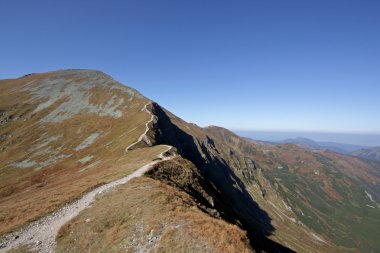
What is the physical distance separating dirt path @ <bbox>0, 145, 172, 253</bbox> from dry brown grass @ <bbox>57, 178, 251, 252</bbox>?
107cm

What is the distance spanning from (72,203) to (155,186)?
10.5m

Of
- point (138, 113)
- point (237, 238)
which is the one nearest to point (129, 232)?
point (237, 238)

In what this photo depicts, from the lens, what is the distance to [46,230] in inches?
970

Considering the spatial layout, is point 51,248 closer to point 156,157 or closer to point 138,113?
point 156,157

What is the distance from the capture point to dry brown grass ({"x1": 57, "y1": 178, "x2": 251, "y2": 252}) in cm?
1939

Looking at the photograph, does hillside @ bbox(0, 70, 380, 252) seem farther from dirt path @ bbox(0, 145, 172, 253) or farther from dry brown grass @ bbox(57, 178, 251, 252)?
dirt path @ bbox(0, 145, 172, 253)

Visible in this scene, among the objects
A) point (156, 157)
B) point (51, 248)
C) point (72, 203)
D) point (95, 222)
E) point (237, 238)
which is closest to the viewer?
point (237, 238)

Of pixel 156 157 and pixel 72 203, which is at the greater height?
pixel 156 157

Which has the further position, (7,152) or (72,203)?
(7,152)

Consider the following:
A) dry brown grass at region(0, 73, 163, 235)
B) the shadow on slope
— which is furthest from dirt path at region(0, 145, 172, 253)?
the shadow on slope

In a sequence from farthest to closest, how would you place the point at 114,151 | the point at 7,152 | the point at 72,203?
the point at 7,152, the point at 114,151, the point at 72,203

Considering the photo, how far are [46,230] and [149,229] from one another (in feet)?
36.7

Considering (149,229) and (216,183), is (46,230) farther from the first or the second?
(216,183)

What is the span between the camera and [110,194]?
31.4m
